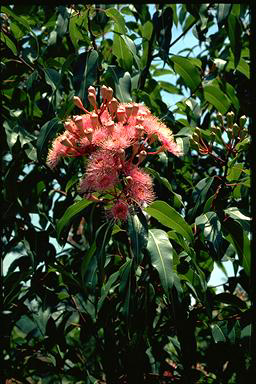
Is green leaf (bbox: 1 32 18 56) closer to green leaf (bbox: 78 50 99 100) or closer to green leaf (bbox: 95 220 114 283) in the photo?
green leaf (bbox: 78 50 99 100)

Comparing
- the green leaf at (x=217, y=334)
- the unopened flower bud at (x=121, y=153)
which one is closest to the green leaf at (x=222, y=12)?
the unopened flower bud at (x=121, y=153)

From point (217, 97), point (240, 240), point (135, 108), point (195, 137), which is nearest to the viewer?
point (135, 108)

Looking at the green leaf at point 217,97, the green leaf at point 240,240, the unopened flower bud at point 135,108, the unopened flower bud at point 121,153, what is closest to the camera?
the unopened flower bud at point 121,153

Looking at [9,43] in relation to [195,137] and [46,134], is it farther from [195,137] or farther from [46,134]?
[195,137]

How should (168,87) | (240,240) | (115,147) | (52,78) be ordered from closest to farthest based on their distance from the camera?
1. (115,147)
2. (240,240)
3. (52,78)
4. (168,87)

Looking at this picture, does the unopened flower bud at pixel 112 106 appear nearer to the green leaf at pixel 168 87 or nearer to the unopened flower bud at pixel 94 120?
the unopened flower bud at pixel 94 120

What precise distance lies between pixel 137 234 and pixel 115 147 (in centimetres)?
25

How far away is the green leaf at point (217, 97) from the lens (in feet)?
6.99

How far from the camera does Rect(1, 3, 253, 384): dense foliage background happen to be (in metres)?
1.72

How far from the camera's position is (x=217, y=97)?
2150mm

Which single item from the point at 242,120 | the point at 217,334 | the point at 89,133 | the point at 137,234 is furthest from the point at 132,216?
the point at 217,334

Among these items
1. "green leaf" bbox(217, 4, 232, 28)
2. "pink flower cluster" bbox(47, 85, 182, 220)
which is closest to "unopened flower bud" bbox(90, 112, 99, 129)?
"pink flower cluster" bbox(47, 85, 182, 220)

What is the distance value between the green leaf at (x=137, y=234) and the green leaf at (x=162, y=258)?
60mm

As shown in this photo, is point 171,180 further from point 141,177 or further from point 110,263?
point 141,177
